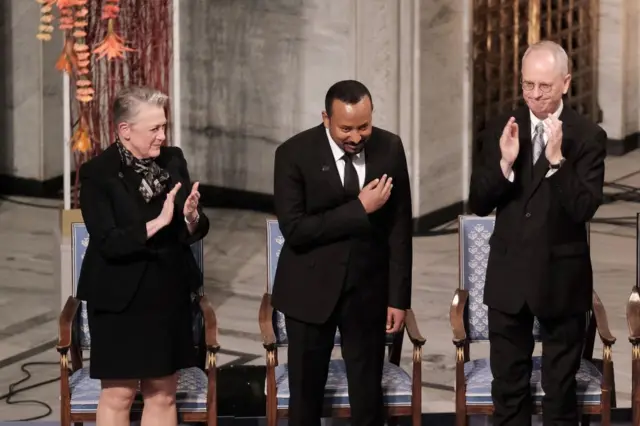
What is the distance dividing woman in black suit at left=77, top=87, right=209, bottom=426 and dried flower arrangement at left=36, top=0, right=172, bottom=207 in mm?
1862

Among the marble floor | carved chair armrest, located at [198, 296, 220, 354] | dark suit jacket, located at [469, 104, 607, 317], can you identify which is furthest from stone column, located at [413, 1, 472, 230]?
dark suit jacket, located at [469, 104, 607, 317]

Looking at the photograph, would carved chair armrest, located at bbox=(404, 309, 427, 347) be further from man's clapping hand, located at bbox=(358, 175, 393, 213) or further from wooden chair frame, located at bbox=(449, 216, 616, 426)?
man's clapping hand, located at bbox=(358, 175, 393, 213)

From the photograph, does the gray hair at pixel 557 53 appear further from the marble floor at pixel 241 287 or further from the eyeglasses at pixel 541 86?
the marble floor at pixel 241 287

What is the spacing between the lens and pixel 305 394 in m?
5.40

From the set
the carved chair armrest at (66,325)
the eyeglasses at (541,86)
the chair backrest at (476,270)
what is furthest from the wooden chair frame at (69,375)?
the eyeglasses at (541,86)

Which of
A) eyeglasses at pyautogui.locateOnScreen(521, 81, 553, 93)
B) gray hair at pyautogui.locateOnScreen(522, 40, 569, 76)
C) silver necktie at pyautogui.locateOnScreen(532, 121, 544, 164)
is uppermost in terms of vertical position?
gray hair at pyautogui.locateOnScreen(522, 40, 569, 76)

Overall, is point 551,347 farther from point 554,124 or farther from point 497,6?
point 497,6

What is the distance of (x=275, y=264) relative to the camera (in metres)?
5.98

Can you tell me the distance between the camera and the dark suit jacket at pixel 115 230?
518 cm

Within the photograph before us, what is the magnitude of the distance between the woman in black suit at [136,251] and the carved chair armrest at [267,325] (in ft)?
1.29

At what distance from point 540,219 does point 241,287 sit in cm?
383

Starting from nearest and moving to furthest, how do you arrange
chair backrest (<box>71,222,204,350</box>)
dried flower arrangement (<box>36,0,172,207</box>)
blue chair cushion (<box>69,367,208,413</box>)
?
blue chair cushion (<box>69,367,208,413</box>), chair backrest (<box>71,222,204,350</box>), dried flower arrangement (<box>36,0,172,207</box>)

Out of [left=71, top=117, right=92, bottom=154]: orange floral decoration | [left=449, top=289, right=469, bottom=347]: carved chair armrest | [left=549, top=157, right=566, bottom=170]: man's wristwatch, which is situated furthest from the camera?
[left=71, top=117, right=92, bottom=154]: orange floral decoration

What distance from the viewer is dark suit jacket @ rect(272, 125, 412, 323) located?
5215 millimetres
